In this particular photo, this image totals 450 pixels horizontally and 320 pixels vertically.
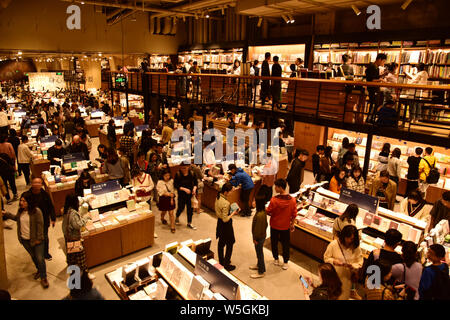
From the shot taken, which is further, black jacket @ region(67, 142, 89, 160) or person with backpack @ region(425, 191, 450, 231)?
black jacket @ region(67, 142, 89, 160)

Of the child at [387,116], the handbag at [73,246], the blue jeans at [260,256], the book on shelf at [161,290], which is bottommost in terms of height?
the blue jeans at [260,256]

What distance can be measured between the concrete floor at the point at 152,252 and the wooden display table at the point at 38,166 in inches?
98.1

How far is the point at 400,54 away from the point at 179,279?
9470mm

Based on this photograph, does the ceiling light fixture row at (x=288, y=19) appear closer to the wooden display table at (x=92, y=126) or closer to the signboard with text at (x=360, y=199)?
the signboard with text at (x=360, y=199)

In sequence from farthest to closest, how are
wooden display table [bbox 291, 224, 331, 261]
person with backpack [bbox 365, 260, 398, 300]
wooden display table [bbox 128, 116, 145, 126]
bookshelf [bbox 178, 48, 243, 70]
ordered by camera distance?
wooden display table [bbox 128, 116, 145, 126] < bookshelf [bbox 178, 48, 243, 70] < wooden display table [bbox 291, 224, 331, 261] < person with backpack [bbox 365, 260, 398, 300]

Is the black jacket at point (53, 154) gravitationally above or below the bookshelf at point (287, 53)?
below

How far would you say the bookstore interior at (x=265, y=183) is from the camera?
404 cm

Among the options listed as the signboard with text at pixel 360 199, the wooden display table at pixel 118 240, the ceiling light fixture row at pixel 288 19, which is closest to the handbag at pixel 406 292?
the signboard with text at pixel 360 199

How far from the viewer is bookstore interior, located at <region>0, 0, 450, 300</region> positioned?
4.04 m

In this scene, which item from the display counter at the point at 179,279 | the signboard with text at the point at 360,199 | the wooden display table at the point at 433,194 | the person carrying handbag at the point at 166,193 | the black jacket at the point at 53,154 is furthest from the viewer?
the black jacket at the point at 53,154

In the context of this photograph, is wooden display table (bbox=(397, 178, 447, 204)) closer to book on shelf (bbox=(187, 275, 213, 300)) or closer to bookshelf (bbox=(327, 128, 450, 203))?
bookshelf (bbox=(327, 128, 450, 203))

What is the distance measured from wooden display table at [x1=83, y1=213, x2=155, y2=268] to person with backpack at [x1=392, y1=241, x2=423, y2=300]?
4.18m

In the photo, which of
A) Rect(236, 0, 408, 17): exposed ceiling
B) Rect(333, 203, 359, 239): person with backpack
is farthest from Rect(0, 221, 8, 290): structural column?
Rect(236, 0, 408, 17): exposed ceiling

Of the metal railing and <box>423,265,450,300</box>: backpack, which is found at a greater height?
the metal railing
